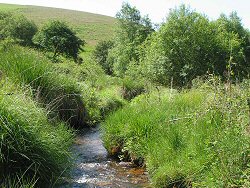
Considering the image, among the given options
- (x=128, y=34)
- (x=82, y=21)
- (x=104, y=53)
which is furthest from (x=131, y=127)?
(x=82, y=21)

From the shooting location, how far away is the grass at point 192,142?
588 centimetres

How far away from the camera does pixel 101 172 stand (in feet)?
29.1

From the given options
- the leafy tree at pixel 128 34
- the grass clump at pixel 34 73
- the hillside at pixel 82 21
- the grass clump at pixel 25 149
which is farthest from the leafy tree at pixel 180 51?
the hillside at pixel 82 21

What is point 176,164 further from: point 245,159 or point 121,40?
point 121,40

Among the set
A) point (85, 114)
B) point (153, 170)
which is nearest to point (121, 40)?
point (85, 114)

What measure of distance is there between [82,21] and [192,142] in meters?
86.0

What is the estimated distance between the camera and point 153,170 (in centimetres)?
793

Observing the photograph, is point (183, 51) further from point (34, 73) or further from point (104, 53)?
point (34, 73)

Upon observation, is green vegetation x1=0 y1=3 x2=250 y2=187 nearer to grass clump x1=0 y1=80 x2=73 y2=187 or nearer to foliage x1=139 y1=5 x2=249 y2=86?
grass clump x1=0 y1=80 x2=73 y2=187

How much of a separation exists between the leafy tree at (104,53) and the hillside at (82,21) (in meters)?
12.8

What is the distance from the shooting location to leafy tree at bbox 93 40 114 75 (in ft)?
180

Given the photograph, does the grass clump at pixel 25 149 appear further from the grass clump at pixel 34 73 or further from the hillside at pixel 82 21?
the hillside at pixel 82 21

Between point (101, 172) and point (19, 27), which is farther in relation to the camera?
point (19, 27)

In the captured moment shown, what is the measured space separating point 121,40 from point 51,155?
44739 millimetres
